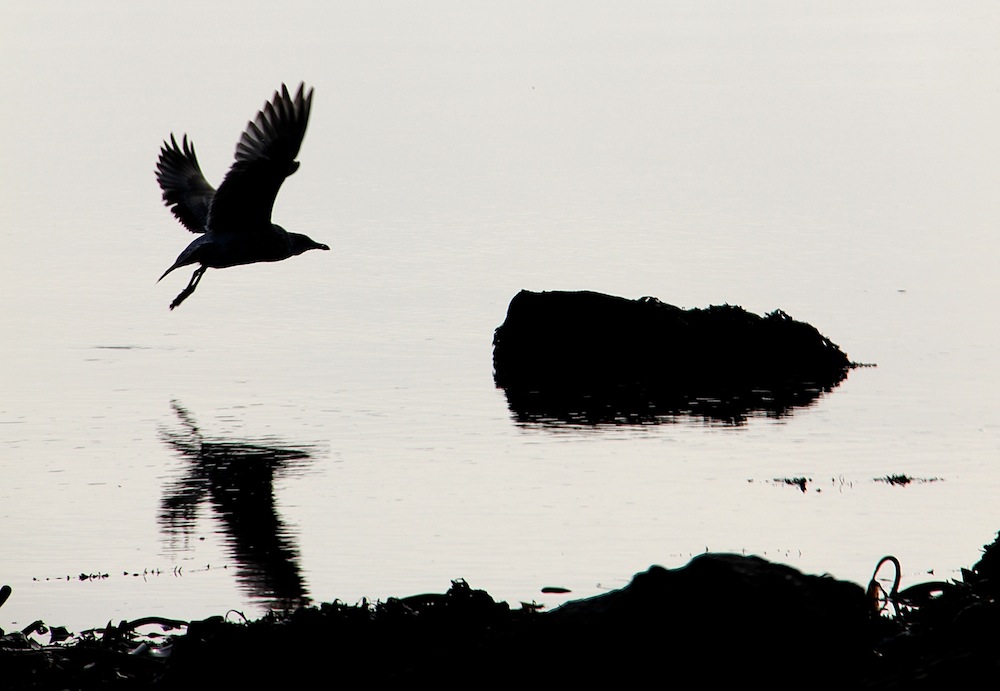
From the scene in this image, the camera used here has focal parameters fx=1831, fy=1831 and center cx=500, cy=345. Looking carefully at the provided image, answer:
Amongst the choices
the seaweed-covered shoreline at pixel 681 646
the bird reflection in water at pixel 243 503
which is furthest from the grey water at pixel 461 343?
the seaweed-covered shoreline at pixel 681 646

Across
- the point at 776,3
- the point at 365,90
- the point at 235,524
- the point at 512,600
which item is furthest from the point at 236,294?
the point at 776,3

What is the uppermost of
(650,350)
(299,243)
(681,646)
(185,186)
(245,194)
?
(185,186)

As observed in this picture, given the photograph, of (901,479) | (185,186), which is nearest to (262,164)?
(185,186)

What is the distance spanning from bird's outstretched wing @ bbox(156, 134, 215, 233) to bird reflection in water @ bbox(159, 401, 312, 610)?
359 centimetres

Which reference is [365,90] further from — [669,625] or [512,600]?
[669,625]

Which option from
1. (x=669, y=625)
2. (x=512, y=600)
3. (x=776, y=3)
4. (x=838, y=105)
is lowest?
(x=512, y=600)

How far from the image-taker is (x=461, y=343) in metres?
18.9

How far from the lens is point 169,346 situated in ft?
62.4

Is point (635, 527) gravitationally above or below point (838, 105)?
below

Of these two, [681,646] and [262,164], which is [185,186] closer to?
[262,164]

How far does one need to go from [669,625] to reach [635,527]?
582cm

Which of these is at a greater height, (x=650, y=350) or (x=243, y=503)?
(x=650, y=350)

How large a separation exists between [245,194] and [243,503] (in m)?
4.70

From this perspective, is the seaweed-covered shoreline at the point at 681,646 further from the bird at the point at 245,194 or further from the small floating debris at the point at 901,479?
the bird at the point at 245,194
